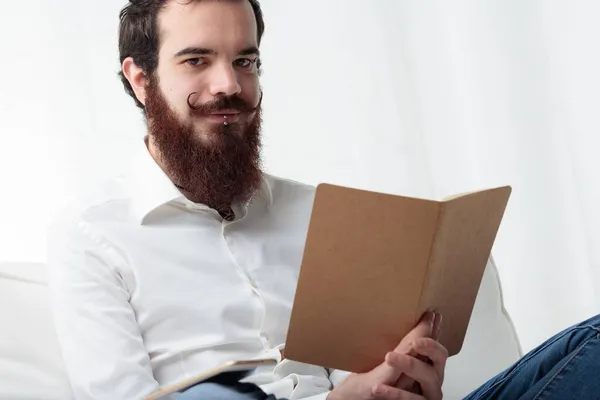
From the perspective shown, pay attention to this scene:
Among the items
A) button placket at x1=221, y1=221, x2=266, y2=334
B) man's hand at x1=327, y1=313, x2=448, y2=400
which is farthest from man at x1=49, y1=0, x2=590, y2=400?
man's hand at x1=327, y1=313, x2=448, y2=400

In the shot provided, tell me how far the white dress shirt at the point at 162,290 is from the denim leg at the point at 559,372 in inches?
12.1

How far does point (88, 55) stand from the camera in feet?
9.36

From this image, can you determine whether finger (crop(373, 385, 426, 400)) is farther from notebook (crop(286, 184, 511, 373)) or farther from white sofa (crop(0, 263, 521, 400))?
white sofa (crop(0, 263, 521, 400))

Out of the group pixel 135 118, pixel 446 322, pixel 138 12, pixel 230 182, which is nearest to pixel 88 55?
pixel 135 118

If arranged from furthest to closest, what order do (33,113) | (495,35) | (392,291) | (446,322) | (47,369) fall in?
(495,35) < (33,113) < (47,369) < (446,322) < (392,291)

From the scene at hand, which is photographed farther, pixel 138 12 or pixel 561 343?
pixel 138 12

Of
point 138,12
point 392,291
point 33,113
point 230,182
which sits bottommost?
point 392,291

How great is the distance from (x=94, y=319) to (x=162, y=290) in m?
0.14

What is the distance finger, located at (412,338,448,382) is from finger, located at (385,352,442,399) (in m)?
0.01

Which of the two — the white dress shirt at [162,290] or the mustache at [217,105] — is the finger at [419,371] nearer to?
the white dress shirt at [162,290]

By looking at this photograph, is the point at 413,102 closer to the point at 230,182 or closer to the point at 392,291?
the point at 230,182

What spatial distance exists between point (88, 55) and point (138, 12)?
2.91ft

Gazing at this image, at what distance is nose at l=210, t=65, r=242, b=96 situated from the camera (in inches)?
74.5

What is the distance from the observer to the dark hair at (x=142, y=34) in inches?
77.8
